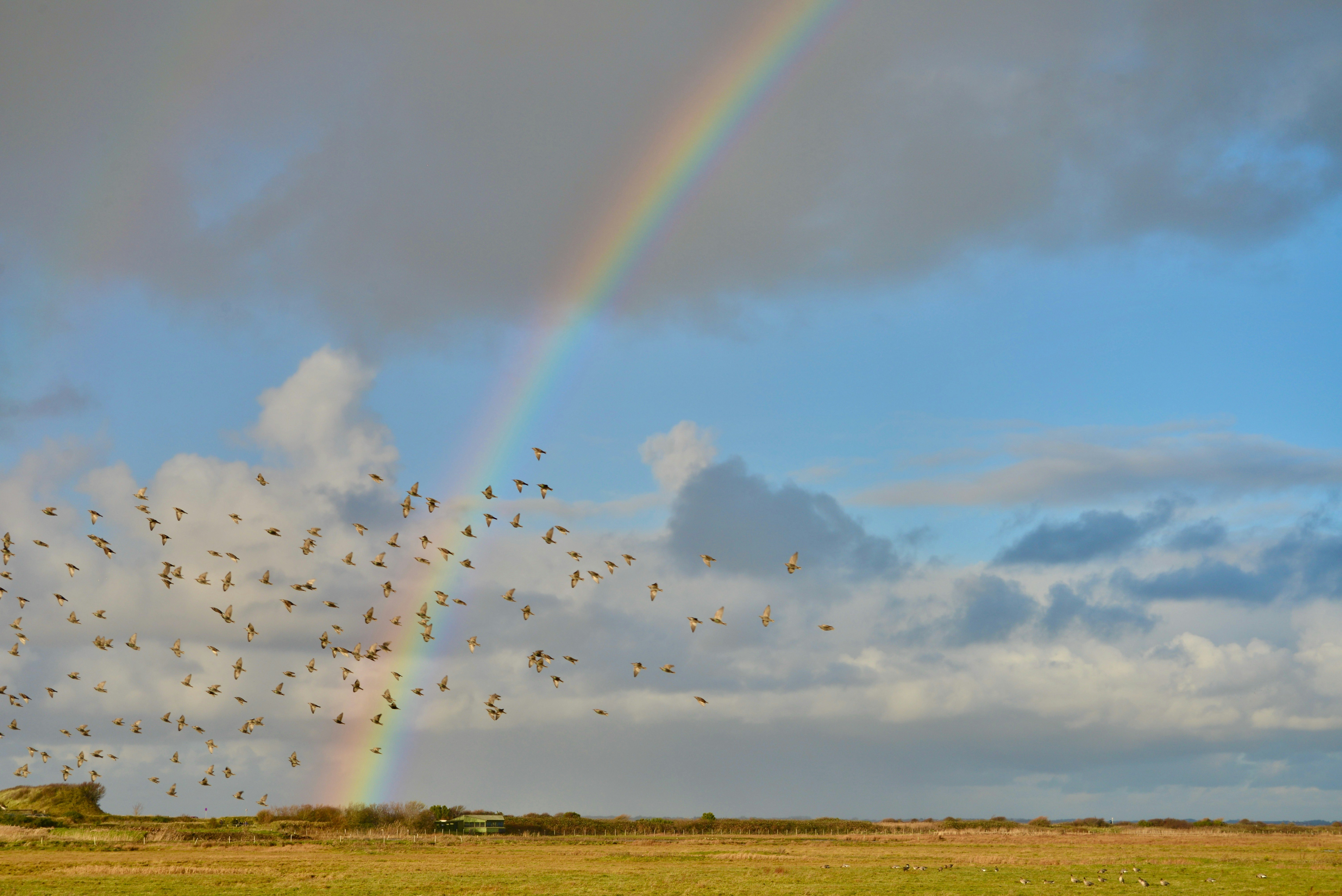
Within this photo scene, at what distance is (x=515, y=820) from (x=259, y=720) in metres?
104

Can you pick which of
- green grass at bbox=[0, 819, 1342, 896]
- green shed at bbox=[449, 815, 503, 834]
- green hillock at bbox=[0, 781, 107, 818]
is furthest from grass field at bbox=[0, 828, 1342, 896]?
green hillock at bbox=[0, 781, 107, 818]

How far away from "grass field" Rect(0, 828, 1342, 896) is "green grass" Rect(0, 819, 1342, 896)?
10.8 inches

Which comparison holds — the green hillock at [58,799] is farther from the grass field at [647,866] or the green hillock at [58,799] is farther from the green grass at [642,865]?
the grass field at [647,866]

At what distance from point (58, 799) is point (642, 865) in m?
106

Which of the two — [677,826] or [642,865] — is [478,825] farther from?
[642,865]

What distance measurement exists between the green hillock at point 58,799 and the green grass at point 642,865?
84.5 feet

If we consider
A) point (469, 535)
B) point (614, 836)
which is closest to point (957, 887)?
point (469, 535)

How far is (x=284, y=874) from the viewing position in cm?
6356

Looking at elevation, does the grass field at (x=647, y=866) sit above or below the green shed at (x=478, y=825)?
below

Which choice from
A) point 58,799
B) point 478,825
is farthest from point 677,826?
point 58,799

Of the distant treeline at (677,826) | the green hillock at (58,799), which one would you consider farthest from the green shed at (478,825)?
the green hillock at (58,799)

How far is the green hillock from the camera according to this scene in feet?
448

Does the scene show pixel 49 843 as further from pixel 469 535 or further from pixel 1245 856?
pixel 1245 856

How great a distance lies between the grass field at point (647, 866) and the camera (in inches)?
2132
